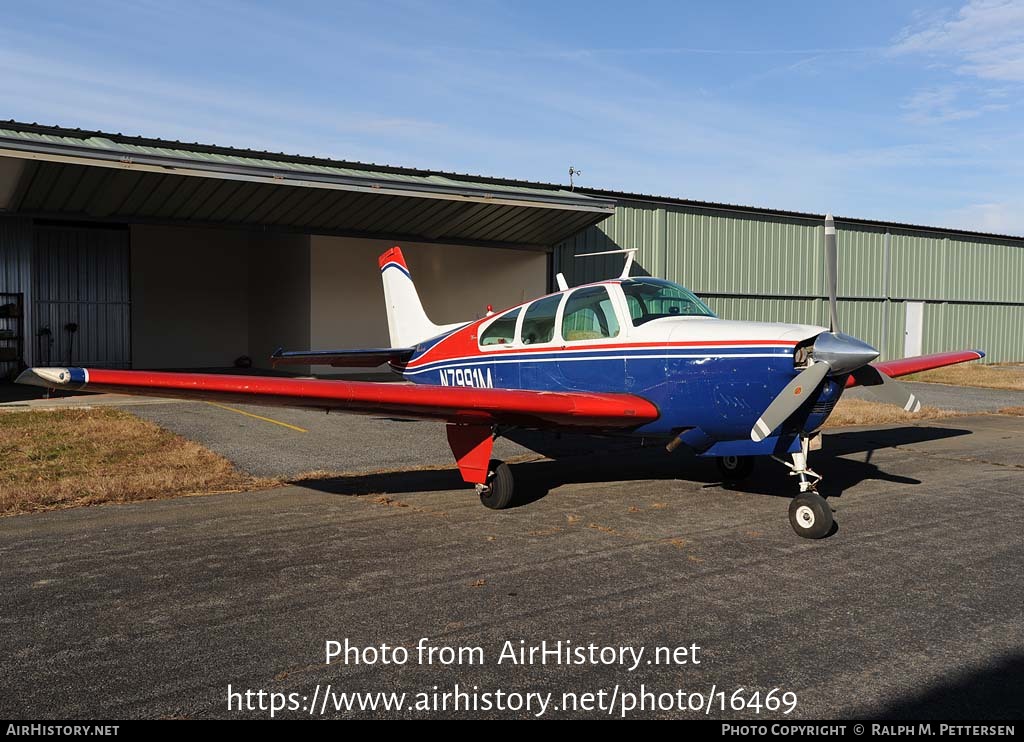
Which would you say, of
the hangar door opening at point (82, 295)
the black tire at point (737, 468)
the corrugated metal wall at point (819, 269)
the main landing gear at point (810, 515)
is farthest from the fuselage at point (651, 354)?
the hangar door opening at point (82, 295)

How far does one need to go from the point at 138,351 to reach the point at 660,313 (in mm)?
23176

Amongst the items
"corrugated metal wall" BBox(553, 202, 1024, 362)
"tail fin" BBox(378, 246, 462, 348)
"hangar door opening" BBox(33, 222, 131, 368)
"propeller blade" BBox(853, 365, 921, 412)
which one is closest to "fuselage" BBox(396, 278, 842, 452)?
"propeller blade" BBox(853, 365, 921, 412)

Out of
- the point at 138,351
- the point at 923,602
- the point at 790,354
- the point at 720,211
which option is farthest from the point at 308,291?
the point at 923,602

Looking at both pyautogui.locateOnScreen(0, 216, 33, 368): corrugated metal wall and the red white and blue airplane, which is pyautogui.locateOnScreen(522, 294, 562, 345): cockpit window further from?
pyautogui.locateOnScreen(0, 216, 33, 368): corrugated metal wall

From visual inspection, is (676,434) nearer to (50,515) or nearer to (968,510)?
(968,510)

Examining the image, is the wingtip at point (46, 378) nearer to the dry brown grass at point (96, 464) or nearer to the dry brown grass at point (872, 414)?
the dry brown grass at point (96, 464)

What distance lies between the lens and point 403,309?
38.4 ft

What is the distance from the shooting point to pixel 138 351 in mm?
26156

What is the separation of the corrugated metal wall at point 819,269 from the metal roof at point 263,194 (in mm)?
2286

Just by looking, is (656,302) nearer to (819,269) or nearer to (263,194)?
(263,194)

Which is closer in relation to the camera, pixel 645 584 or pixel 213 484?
pixel 645 584

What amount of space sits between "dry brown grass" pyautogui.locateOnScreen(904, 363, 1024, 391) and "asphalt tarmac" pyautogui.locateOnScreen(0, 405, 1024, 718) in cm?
1612

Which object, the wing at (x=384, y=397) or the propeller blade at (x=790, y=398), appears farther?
the propeller blade at (x=790, y=398)

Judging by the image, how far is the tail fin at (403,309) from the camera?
11.3 m
